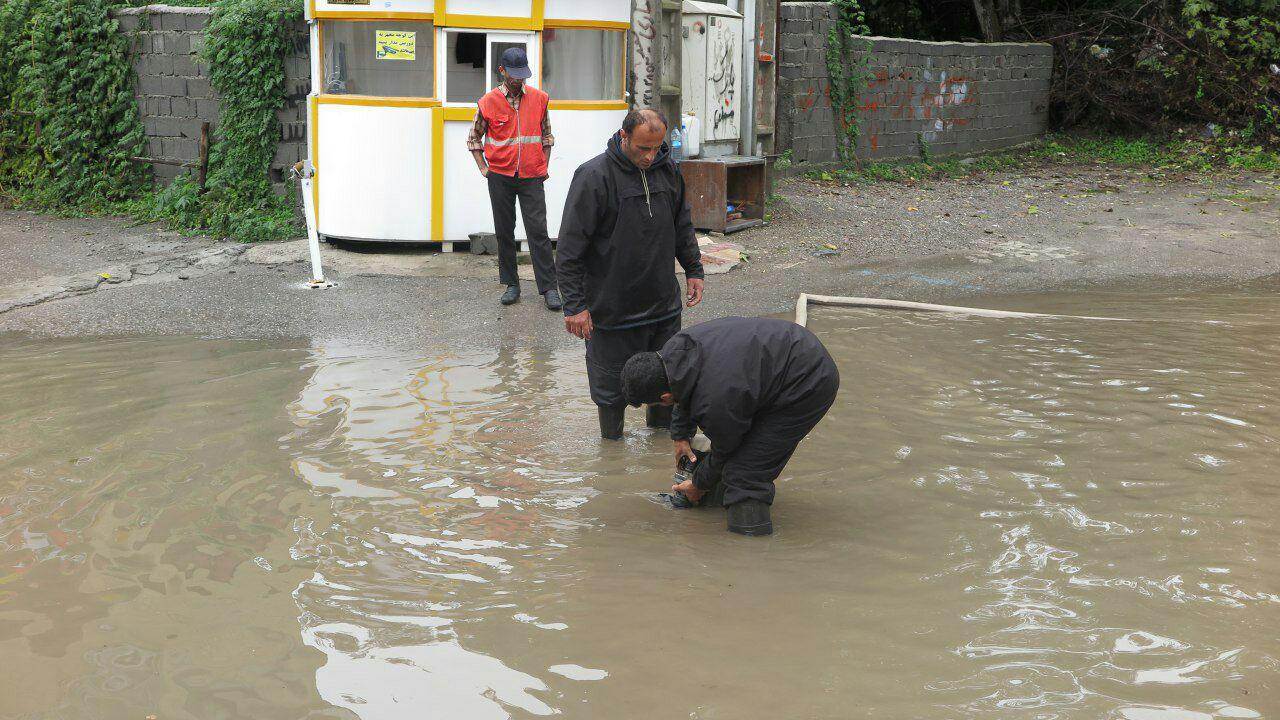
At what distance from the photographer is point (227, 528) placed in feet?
15.0

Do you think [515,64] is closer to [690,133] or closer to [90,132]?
[690,133]

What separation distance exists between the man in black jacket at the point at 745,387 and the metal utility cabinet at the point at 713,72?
7.56 m

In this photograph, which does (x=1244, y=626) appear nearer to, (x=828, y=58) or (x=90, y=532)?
(x=90, y=532)

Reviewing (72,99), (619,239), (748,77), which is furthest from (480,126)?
(72,99)

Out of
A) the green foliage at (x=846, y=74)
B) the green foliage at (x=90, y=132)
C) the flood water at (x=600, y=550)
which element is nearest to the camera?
the flood water at (x=600, y=550)

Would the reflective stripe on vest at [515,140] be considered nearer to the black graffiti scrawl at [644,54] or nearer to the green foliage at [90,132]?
the black graffiti scrawl at [644,54]

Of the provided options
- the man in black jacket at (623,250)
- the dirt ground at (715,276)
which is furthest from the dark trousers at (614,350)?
the dirt ground at (715,276)

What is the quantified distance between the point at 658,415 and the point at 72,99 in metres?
9.73

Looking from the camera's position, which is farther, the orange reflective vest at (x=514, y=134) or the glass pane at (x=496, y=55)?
the glass pane at (x=496, y=55)

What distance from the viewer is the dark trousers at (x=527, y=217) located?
8281 mm

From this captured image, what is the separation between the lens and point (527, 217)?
8.31 m

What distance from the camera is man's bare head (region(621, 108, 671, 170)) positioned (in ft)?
16.7

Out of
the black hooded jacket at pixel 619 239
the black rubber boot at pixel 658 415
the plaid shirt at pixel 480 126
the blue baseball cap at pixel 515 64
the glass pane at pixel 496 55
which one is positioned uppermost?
the glass pane at pixel 496 55

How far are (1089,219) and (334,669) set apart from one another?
11510 millimetres
